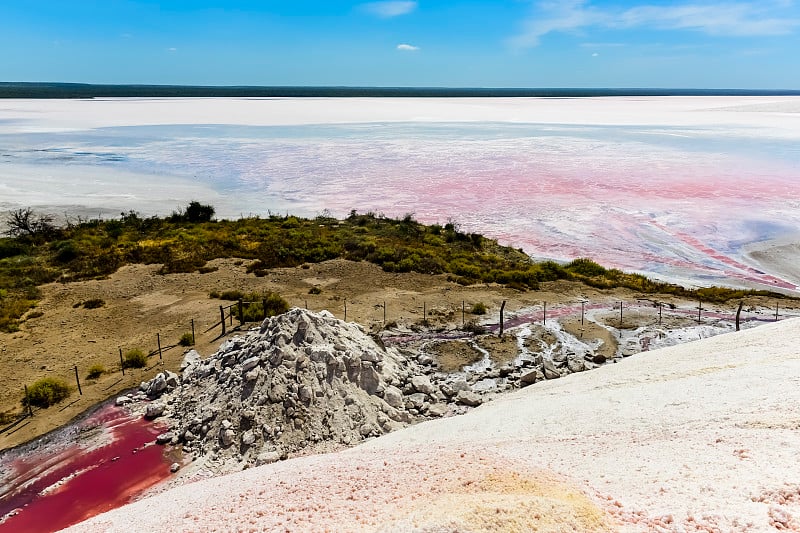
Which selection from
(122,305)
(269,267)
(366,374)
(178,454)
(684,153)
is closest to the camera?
(178,454)

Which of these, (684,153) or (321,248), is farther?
(684,153)

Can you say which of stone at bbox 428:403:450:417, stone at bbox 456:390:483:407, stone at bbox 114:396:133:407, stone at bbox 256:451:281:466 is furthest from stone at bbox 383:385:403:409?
stone at bbox 114:396:133:407

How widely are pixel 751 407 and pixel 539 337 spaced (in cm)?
652

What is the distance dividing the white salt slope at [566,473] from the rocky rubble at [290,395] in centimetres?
87

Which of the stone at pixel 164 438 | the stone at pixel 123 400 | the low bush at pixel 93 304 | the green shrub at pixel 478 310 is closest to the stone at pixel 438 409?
the stone at pixel 164 438

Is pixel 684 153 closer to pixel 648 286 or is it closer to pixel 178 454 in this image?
pixel 648 286

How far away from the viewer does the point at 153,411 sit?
A: 10.2 metres

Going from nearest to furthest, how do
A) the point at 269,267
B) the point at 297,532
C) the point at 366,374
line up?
1. the point at 297,532
2. the point at 366,374
3. the point at 269,267

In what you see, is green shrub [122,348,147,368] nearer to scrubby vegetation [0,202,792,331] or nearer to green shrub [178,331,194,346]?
green shrub [178,331,194,346]

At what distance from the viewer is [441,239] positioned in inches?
978

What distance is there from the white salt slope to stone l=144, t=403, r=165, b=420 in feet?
9.06

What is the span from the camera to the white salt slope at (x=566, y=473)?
5109mm

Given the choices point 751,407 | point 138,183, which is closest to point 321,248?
point 751,407

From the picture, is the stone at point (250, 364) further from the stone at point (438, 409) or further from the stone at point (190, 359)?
the stone at point (438, 409)
